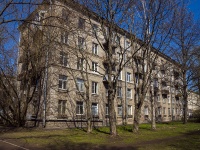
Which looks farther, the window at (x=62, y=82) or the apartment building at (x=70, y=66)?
the window at (x=62, y=82)

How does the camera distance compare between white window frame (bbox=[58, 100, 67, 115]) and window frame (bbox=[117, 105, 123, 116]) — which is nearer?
white window frame (bbox=[58, 100, 67, 115])

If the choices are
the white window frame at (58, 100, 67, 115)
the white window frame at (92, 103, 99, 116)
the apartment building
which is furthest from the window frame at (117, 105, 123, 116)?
the white window frame at (58, 100, 67, 115)

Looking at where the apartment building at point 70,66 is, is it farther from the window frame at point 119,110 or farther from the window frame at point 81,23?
the window frame at point 119,110

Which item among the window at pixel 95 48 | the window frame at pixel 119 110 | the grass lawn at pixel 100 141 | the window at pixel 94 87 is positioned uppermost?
the window at pixel 95 48

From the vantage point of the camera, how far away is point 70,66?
2377 centimetres

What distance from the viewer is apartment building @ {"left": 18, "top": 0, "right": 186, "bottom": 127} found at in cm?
1602

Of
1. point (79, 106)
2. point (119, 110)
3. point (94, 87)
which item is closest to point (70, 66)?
point (79, 106)

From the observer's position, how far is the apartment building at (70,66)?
52.5ft

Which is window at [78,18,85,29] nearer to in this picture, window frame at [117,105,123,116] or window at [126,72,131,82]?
window frame at [117,105,123,116]

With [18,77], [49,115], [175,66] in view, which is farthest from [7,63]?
[175,66]

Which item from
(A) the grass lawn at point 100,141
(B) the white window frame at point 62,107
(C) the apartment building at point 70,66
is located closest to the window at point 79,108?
(C) the apartment building at point 70,66

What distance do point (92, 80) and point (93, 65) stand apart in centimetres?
241

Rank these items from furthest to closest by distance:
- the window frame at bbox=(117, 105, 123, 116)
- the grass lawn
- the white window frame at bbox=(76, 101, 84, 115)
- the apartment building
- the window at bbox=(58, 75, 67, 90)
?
the window frame at bbox=(117, 105, 123, 116) → the white window frame at bbox=(76, 101, 84, 115) → the window at bbox=(58, 75, 67, 90) → the apartment building → the grass lawn

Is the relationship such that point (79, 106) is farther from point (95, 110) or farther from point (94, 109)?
point (95, 110)
